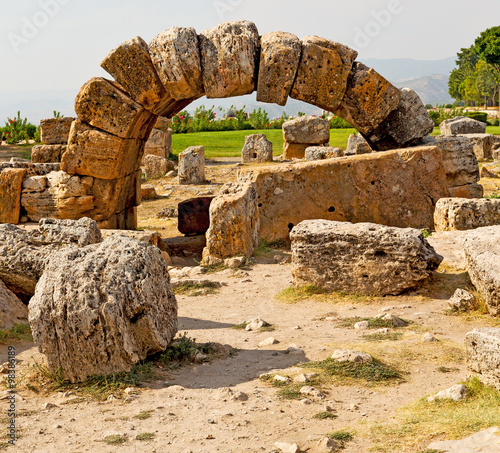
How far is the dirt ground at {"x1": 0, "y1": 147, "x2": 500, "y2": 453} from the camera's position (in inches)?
135

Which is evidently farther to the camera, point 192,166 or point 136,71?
point 192,166

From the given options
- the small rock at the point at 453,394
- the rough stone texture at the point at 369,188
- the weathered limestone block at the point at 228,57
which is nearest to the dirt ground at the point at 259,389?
the small rock at the point at 453,394

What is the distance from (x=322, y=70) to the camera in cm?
961

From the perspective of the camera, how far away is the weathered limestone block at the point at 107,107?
9953 millimetres

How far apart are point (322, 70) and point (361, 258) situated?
412 cm

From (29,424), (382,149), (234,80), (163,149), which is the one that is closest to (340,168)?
(382,149)

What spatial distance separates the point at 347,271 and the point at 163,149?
48.5 ft

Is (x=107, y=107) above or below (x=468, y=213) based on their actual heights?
above

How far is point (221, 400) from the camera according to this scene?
395 cm

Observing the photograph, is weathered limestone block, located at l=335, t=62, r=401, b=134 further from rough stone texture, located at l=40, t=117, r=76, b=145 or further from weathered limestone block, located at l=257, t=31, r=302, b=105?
rough stone texture, located at l=40, t=117, r=76, b=145

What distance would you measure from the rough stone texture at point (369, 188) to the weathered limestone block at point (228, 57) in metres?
1.58

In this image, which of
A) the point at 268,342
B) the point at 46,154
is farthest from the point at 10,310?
the point at 46,154

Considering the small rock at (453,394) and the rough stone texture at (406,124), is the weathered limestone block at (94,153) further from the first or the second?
the small rock at (453,394)

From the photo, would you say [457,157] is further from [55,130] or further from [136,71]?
[55,130]
